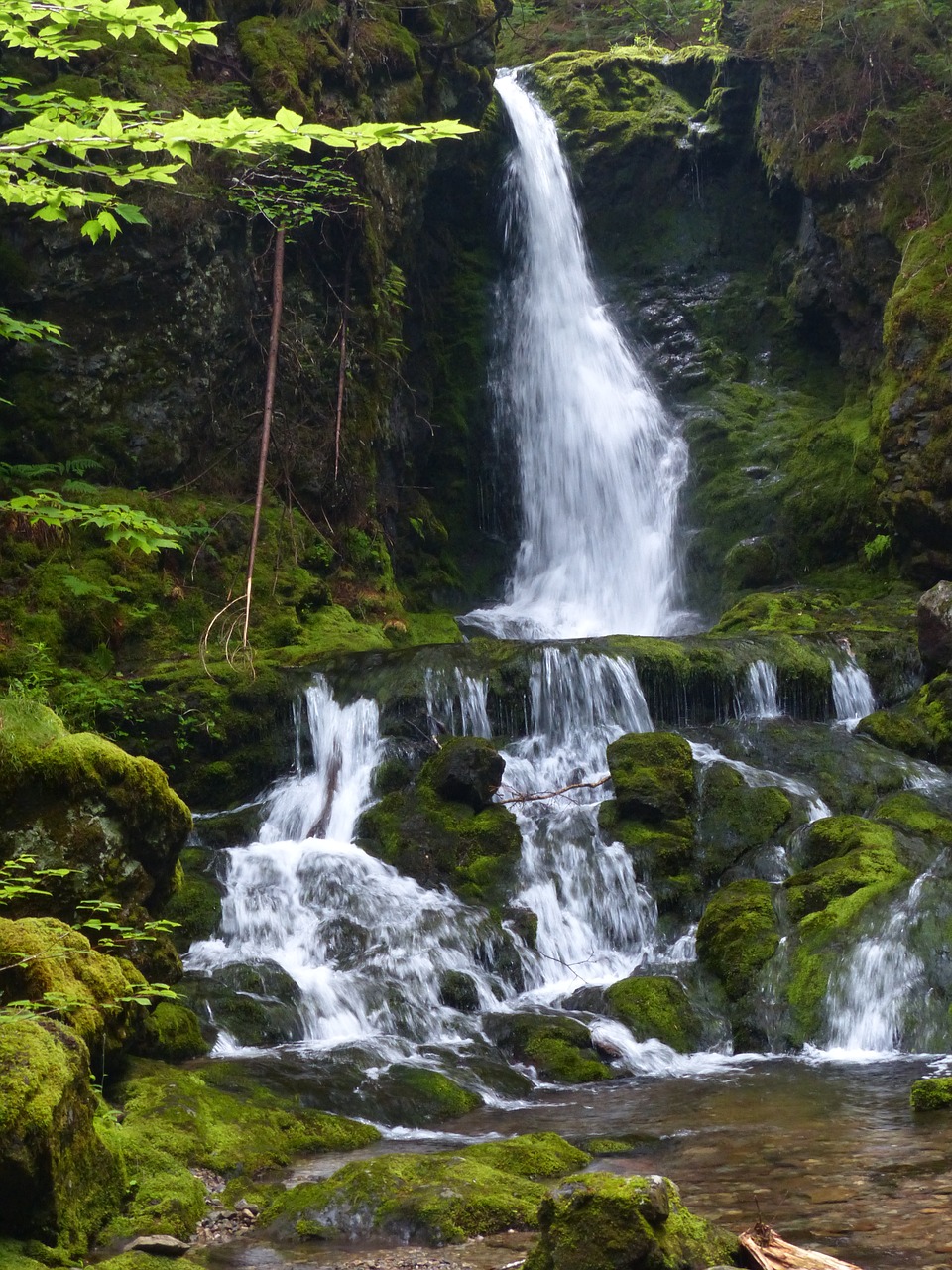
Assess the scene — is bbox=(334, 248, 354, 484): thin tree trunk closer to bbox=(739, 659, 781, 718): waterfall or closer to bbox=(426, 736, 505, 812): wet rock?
bbox=(426, 736, 505, 812): wet rock

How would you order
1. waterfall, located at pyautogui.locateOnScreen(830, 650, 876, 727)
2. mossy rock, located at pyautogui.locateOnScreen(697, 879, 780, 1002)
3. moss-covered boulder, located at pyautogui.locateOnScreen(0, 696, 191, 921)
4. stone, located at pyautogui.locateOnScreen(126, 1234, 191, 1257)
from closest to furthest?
A: stone, located at pyautogui.locateOnScreen(126, 1234, 191, 1257)
moss-covered boulder, located at pyautogui.locateOnScreen(0, 696, 191, 921)
mossy rock, located at pyautogui.locateOnScreen(697, 879, 780, 1002)
waterfall, located at pyautogui.locateOnScreen(830, 650, 876, 727)

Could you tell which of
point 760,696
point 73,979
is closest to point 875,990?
point 760,696

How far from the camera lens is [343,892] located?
363 inches

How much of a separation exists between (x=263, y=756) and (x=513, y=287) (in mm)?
12366

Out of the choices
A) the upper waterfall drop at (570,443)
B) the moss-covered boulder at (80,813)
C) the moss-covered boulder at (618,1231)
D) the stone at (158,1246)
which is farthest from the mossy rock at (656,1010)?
the upper waterfall drop at (570,443)

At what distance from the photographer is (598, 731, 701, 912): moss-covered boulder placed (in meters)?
9.67

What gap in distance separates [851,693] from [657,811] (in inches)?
145

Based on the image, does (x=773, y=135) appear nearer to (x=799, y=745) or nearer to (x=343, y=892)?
(x=799, y=745)

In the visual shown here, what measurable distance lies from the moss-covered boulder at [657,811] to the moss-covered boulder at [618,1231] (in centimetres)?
595

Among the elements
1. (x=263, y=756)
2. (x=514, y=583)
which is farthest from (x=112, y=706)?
(x=514, y=583)

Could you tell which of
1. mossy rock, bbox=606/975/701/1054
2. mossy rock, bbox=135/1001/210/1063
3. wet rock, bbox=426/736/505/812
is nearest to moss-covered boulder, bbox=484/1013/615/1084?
mossy rock, bbox=606/975/701/1054

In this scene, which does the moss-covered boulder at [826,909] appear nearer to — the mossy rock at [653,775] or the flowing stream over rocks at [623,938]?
the flowing stream over rocks at [623,938]

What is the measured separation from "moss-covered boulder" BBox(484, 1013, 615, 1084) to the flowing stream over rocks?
0.05 meters

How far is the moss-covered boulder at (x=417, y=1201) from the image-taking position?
14.3 feet
